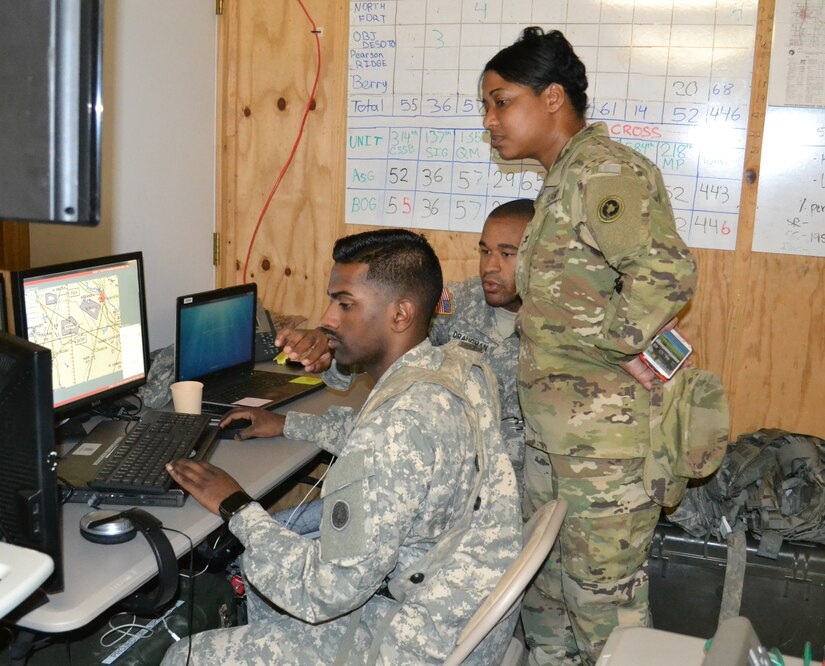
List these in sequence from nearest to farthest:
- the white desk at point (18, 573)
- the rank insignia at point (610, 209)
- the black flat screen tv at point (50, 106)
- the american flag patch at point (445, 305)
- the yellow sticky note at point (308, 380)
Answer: the black flat screen tv at point (50, 106) → the white desk at point (18, 573) → the rank insignia at point (610, 209) → the yellow sticky note at point (308, 380) → the american flag patch at point (445, 305)

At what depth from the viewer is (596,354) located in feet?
6.36

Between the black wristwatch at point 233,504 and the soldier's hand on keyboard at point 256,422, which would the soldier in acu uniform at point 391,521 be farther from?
the soldier's hand on keyboard at point 256,422

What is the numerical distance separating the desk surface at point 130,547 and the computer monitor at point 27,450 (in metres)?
0.08

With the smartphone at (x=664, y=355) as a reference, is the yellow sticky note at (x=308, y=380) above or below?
below

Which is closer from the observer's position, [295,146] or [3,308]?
[3,308]

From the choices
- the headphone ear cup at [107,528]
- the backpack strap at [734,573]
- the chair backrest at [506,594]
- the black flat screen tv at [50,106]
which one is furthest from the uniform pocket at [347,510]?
the backpack strap at [734,573]

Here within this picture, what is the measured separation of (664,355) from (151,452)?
1130mm

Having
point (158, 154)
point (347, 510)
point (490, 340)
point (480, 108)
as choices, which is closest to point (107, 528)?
point (347, 510)

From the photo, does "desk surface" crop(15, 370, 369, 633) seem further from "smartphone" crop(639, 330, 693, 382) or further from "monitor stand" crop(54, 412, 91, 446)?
"smartphone" crop(639, 330, 693, 382)

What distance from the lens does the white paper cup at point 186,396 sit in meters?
2.09

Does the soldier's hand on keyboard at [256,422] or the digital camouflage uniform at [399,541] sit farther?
the soldier's hand on keyboard at [256,422]

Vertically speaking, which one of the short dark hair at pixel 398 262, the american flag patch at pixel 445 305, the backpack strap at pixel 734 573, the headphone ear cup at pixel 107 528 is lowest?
the backpack strap at pixel 734 573

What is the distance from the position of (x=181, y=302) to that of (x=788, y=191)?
1871mm

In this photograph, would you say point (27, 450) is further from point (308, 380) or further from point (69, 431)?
point (308, 380)
